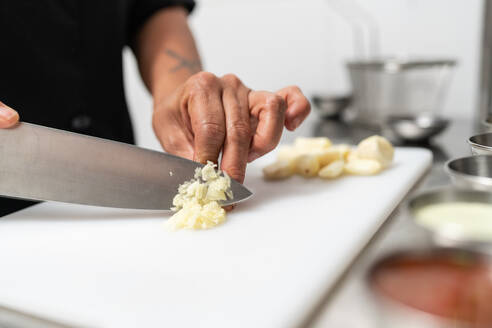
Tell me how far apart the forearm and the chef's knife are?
0.32 meters

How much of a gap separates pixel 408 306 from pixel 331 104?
122cm

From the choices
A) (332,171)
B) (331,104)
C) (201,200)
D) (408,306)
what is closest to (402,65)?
(331,104)

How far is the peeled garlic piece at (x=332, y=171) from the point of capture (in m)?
0.90

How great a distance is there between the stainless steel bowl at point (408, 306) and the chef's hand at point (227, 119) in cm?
39

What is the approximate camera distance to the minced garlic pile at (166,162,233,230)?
2.41 ft

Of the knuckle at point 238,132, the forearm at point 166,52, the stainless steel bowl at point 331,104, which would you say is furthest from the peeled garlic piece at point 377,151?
the stainless steel bowl at point 331,104

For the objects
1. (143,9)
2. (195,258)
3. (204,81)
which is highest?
(143,9)

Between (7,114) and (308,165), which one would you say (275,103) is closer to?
(308,165)

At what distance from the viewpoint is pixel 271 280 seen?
1.89ft

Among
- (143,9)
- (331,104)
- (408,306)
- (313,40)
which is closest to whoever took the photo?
(408,306)

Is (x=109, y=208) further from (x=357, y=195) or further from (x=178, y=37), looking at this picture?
(x=178, y=37)

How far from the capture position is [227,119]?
81 cm

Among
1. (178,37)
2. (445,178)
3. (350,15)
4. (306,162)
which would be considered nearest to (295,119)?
(306,162)

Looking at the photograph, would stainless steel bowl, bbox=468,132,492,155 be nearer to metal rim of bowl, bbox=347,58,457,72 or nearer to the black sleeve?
metal rim of bowl, bbox=347,58,457,72
